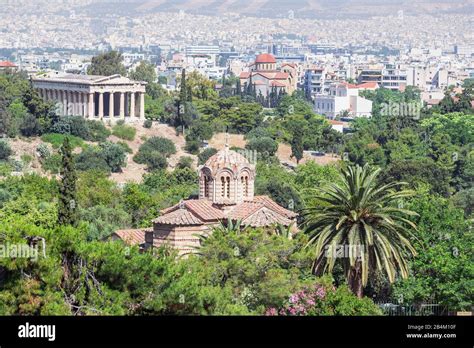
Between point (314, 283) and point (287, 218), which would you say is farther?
point (287, 218)

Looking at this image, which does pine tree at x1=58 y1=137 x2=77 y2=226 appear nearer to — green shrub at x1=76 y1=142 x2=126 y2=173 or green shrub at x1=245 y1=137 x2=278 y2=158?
green shrub at x1=76 y1=142 x2=126 y2=173

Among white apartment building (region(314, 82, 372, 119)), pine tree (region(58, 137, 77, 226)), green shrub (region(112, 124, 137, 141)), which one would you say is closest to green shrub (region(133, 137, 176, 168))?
green shrub (region(112, 124, 137, 141))

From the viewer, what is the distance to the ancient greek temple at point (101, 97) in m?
87.8

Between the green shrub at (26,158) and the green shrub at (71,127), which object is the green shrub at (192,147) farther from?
the green shrub at (26,158)

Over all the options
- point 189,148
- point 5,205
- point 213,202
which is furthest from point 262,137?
point 213,202

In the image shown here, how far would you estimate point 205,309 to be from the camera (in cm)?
2419

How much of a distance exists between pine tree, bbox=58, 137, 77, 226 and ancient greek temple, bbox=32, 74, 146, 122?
45366 mm

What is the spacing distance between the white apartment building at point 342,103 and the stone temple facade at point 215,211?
87.9 metres

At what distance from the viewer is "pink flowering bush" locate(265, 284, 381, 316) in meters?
27.5

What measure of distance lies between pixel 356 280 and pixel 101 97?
58274 mm

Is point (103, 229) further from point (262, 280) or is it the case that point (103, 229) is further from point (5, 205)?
point (262, 280)

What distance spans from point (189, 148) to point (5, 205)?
3523cm

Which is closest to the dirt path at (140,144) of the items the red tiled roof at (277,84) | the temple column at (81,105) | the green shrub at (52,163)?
the green shrub at (52,163)

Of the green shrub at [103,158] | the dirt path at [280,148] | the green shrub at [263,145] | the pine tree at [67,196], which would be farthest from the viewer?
the dirt path at [280,148]
